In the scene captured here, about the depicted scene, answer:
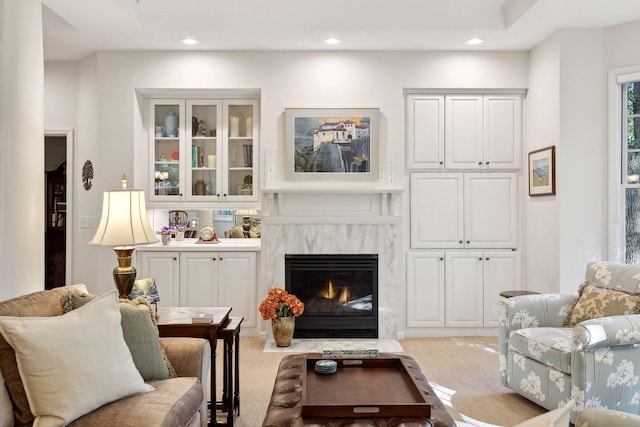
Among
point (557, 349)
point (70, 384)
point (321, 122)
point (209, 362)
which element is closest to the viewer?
point (70, 384)

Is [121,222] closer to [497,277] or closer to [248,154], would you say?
[248,154]

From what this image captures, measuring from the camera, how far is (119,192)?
2.77 metres

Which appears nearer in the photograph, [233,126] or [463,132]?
[463,132]

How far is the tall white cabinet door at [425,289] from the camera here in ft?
16.3

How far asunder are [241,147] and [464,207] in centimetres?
234

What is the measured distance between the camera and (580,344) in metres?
2.72

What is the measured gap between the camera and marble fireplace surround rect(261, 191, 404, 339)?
191 inches

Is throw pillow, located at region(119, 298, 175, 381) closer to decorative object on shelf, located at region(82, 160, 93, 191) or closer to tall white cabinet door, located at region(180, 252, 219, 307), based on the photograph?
tall white cabinet door, located at region(180, 252, 219, 307)

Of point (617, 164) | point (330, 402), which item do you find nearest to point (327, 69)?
point (617, 164)

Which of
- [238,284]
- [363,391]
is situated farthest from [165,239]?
[363,391]

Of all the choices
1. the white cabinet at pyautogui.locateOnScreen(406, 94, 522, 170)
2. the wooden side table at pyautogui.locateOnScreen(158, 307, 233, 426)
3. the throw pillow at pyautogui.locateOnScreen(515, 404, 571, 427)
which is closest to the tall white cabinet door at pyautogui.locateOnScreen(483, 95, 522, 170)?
the white cabinet at pyautogui.locateOnScreen(406, 94, 522, 170)

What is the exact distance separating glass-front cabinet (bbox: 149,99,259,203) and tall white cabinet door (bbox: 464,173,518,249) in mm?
2169

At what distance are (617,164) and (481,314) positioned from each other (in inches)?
72.2

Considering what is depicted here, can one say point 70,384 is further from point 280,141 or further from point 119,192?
point 280,141
